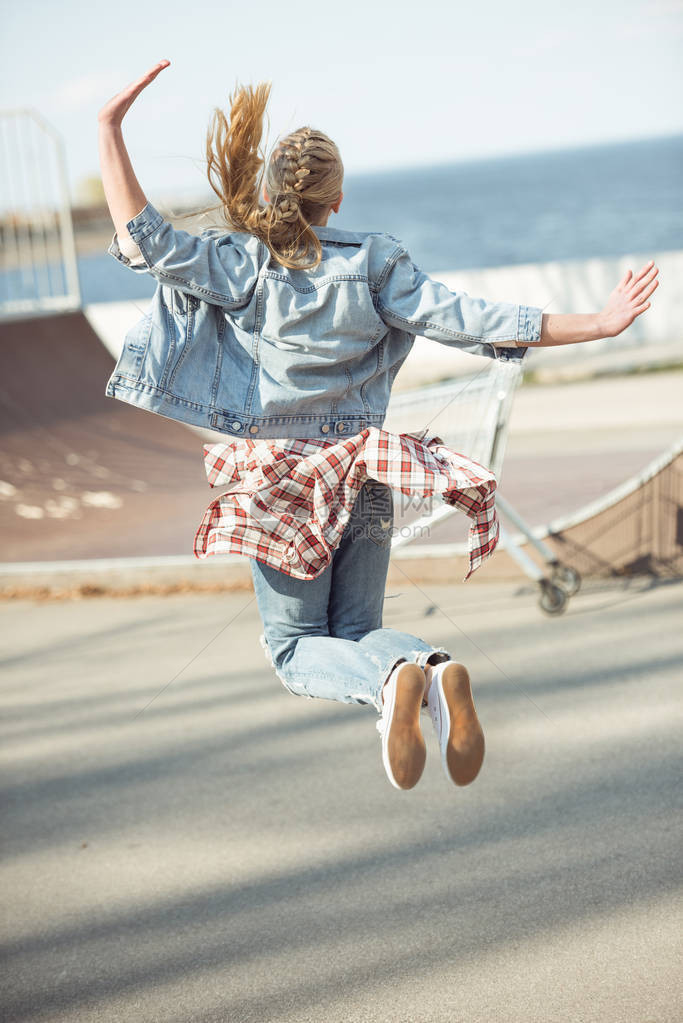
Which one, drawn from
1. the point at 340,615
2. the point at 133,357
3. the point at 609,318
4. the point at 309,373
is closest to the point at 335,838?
the point at 340,615

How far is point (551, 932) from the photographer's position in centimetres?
248

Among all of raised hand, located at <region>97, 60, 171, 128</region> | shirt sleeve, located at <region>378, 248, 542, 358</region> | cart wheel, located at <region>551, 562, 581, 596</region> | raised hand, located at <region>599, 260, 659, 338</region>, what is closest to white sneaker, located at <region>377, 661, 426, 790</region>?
shirt sleeve, located at <region>378, 248, 542, 358</region>

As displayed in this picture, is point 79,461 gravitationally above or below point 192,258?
below

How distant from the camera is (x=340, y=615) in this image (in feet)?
7.73

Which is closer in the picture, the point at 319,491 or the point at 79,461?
the point at 319,491

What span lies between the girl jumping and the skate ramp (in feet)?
12.6

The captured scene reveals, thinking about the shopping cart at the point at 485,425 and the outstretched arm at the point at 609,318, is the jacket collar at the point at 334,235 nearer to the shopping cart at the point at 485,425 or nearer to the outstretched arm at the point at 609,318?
the outstretched arm at the point at 609,318

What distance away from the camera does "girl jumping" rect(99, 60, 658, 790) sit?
81.7 inches

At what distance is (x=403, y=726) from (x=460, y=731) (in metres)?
0.13

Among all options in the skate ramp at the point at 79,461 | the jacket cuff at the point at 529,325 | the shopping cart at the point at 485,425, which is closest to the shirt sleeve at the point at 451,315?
the jacket cuff at the point at 529,325

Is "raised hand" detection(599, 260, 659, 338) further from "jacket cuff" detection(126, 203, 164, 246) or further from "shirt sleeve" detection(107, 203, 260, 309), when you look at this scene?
"jacket cuff" detection(126, 203, 164, 246)

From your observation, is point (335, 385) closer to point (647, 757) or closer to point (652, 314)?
point (647, 757)

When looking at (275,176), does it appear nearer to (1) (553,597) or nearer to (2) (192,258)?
(2) (192,258)

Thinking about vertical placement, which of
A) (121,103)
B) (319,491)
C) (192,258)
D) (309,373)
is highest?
(121,103)
